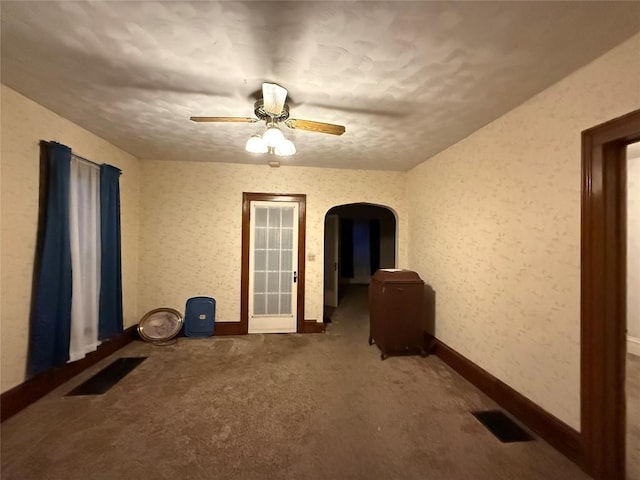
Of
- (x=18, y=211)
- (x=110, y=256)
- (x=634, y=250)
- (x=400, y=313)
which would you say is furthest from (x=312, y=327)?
(x=634, y=250)

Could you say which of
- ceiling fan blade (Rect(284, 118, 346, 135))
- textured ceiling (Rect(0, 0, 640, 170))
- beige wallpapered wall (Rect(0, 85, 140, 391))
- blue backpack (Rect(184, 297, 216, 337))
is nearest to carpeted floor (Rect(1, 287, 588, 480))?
beige wallpapered wall (Rect(0, 85, 140, 391))

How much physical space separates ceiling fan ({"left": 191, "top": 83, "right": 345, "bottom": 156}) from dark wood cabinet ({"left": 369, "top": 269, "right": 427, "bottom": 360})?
1.86m

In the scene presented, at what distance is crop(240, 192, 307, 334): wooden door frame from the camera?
12.4ft

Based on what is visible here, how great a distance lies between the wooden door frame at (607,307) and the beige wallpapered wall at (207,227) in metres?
2.89

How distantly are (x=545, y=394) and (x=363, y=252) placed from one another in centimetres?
715

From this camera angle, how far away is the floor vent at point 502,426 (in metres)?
1.78

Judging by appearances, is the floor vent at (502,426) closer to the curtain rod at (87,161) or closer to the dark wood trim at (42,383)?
the dark wood trim at (42,383)

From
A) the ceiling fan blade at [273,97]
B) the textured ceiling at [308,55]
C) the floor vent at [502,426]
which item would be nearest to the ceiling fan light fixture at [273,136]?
the ceiling fan blade at [273,97]

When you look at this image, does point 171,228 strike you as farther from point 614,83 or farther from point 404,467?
point 614,83

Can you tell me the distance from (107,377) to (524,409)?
12.0 feet

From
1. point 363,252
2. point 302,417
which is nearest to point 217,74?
point 302,417

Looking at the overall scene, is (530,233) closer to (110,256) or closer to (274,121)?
(274,121)

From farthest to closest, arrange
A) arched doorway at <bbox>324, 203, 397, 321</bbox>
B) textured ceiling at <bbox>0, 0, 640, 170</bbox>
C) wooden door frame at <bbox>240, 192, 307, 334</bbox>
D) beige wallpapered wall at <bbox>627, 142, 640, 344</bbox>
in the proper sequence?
arched doorway at <bbox>324, 203, 397, 321</bbox> → wooden door frame at <bbox>240, 192, 307, 334</bbox> → beige wallpapered wall at <bbox>627, 142, 640, 344</bbox> → textured ceiling at <bbox>0, 0, 640, 170</bbox>

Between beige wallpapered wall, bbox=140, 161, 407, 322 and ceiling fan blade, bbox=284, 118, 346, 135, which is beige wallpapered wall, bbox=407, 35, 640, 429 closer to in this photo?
ceiling fan blade, bbox=284, 118, 346, 135
